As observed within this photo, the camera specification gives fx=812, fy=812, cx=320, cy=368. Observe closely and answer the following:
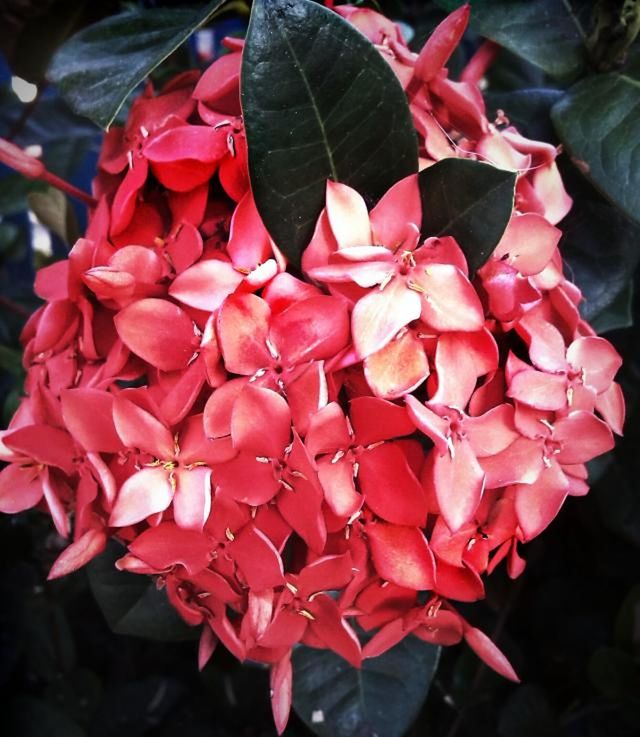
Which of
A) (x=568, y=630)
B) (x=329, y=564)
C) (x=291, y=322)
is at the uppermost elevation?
(x=291, y=322)

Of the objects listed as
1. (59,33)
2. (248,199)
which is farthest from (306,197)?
(59,33)

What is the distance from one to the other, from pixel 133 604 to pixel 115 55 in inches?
15.7

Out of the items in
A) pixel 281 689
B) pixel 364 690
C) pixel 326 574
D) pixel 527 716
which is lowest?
pixel 527 716

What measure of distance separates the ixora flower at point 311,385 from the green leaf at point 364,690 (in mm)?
151

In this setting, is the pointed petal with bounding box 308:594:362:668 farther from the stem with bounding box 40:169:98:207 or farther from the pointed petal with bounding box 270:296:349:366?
the stem with bounding box 40:169:98:207

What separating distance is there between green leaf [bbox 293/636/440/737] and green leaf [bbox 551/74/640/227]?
1.19 feet

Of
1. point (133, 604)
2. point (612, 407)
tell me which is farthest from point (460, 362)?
point (133, 604)

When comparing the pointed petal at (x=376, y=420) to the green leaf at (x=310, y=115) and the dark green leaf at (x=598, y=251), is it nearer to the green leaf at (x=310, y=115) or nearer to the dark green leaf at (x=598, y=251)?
the green leaf at (x=310, y=115)

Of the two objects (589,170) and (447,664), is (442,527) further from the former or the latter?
(447,664)

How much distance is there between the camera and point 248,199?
0.41 m

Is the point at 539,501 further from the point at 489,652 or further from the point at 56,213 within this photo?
the point at 56,213

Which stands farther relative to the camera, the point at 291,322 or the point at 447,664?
the point at 447,664

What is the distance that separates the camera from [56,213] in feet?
2.15

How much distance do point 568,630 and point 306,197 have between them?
2.24 feet
